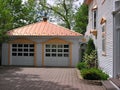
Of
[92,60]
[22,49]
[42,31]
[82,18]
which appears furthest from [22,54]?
[82,18]

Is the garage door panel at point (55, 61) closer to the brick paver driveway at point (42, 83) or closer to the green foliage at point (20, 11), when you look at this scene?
the brick paver driveway at point (42, 83)

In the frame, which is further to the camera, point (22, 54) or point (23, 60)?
point (22, 54)

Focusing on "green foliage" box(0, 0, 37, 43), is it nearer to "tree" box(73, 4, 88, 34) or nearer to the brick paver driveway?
"tree" box(73, 4, 88, 34)

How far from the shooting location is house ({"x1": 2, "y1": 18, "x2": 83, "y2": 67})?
27.7 metres

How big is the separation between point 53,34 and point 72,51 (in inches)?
89.5

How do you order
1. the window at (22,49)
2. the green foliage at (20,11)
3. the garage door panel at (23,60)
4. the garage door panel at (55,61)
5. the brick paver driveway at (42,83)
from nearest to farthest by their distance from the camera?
the brick paver driveway at (42,83) → the garage door panel at (55,61) → the garage door panel at (23,60) → the window at (22,49) → the green foliage at (20,11)

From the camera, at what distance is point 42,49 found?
2777cm

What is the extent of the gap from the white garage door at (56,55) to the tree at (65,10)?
20698mm

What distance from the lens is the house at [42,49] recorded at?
90.7 feet

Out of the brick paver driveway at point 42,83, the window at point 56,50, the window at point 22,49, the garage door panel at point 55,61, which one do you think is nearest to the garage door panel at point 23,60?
the window at point 22,49

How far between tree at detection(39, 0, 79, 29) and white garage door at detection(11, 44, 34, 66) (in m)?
21.0

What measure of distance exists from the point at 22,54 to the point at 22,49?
449 mm

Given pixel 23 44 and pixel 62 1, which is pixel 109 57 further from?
pixel 62 1

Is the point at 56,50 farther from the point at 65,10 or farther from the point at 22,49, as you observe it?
the point at 65,10
